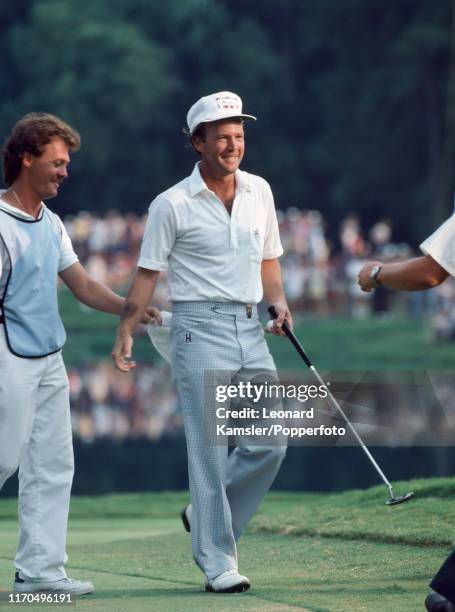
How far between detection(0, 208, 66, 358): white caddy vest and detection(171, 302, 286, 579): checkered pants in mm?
542

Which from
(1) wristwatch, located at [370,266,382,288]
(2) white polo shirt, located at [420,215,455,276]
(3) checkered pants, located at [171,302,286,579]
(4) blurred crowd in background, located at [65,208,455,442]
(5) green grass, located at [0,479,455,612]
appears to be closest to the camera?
(2) white polo shirt, located at [420,215,455,276]

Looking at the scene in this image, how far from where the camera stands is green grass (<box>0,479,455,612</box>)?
616 centimetres

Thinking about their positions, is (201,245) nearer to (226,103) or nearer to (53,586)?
(226,103)

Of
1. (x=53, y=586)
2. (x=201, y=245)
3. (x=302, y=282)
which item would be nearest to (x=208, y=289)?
(x=201, y=245)

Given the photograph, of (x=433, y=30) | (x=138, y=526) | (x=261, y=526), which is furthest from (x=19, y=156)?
(x=433, y=30)

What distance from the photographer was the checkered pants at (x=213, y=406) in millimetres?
6570

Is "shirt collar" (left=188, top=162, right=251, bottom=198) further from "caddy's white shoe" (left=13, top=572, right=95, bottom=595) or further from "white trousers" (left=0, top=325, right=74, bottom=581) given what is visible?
"caddy's white shoe" (left=13, top=572, right=95, bottom=595)

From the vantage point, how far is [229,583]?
6387mm

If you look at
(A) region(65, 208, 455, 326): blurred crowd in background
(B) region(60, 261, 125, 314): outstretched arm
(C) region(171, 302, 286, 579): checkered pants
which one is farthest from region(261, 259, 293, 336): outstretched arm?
(A) region(65, 208, 455, 326): blurred crowd in background

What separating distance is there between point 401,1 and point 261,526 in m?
51.7

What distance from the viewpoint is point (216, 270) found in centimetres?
662

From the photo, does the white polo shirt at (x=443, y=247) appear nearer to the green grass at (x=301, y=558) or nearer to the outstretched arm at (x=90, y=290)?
the green grass at (x=301, y=558)

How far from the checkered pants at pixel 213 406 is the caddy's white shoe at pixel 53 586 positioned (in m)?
0.46

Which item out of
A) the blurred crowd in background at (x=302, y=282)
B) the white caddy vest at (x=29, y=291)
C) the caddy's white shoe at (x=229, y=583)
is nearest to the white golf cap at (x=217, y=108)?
the white caddy vest at (x=29, y=291)
